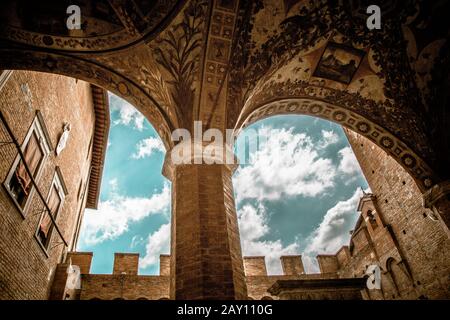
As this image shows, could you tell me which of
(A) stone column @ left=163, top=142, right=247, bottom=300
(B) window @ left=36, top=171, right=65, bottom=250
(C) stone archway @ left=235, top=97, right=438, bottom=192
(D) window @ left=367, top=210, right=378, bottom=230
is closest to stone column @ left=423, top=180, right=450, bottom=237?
(C) stone archway @ left=235, top=97, right=438, bottom=192

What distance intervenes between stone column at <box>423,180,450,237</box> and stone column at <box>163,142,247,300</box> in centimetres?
407

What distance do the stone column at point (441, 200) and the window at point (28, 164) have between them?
26.4ft

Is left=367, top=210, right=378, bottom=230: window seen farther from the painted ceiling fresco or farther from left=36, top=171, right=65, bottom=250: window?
left=36, top=171, right=65, bottom=250: window

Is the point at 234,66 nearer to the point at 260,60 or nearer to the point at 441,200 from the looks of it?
the point at 260,60

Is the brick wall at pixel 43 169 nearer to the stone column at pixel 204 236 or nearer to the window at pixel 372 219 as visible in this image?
the stone column at pixel 204 236

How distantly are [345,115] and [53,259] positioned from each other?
874 cm

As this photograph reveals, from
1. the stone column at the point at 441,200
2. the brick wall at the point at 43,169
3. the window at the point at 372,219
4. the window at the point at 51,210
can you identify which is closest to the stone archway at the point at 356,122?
the stone column at the point at 441,200

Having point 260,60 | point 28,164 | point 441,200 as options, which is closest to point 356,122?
point 441,200

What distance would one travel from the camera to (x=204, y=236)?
3547 millimetres

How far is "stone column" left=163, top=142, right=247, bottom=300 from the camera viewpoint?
3248mm

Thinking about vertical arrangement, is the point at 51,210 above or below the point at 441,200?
above

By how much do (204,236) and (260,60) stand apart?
11.1ft

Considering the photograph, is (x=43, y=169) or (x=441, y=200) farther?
(x=43, y=169)

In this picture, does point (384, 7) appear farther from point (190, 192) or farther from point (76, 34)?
point (76, 34)
